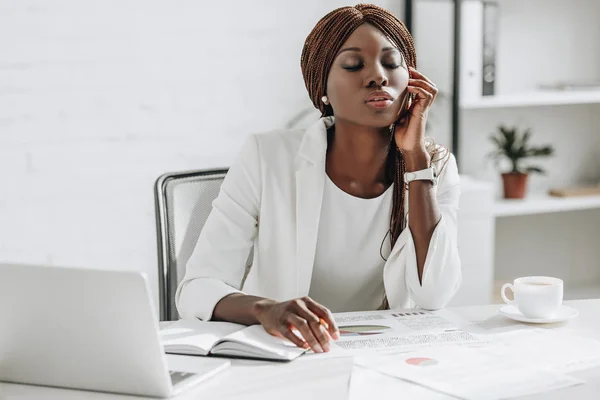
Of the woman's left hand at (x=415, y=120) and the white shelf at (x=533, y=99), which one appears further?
the white shelf at (x=533, y=99)

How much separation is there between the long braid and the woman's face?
2 cm

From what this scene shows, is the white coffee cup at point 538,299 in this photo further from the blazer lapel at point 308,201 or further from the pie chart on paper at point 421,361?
the blazer lapel at point 308,201

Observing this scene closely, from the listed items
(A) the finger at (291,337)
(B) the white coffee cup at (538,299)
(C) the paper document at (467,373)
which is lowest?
(C) the paper document at (467,373)

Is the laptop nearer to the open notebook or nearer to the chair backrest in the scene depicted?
the open notebook

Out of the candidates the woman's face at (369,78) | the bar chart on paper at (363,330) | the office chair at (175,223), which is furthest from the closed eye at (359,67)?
the bar chart on paper at (363,330)

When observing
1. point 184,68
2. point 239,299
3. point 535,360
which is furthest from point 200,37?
point 535,360

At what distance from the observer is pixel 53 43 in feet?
9.89

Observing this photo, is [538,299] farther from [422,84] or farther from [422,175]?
[422,84]

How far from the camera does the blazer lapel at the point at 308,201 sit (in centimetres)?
181

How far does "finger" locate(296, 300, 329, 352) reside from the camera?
136cm

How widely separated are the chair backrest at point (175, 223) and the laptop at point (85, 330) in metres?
0.70

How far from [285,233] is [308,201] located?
0.08 metres

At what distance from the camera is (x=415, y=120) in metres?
1.84

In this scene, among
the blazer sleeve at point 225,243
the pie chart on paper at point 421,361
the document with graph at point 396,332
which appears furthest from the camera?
the blazer sleeve at point 225,243
